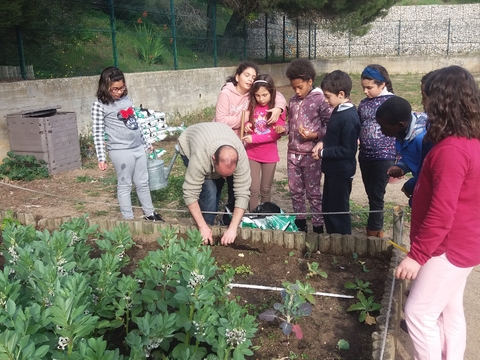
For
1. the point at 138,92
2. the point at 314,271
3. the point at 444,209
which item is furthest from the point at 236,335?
the point at 138,92

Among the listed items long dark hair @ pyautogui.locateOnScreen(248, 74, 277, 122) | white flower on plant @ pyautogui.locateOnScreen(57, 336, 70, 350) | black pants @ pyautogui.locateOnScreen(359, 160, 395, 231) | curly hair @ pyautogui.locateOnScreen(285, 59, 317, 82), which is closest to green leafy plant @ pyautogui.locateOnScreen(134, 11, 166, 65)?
long dark hair @ pyautogui.locateOnScreen(248, 74, 277, 122)

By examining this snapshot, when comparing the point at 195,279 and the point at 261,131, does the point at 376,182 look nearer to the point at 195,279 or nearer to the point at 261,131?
the point at 261,131

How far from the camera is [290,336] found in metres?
2.73

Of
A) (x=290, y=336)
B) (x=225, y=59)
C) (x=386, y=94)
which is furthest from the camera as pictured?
(x=225, y=59)

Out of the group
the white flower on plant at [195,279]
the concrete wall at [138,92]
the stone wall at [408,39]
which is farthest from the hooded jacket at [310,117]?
the stone wall at [408,39]

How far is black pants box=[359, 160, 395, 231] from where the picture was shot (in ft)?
13.4

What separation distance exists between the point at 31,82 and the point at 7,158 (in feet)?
4.56

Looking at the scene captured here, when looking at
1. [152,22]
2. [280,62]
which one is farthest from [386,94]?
[280,62]

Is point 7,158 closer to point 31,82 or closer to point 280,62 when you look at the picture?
point 31,82

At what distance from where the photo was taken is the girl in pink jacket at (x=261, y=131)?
14.6 feet

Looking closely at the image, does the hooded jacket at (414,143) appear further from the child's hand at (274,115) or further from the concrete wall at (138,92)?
the concrete wall at (138,92)

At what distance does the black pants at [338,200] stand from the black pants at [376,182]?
0.26 m

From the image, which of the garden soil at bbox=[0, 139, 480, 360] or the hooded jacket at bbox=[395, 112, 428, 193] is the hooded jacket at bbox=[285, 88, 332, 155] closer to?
the garden soil at bbox=[0, 139, 480, 360]

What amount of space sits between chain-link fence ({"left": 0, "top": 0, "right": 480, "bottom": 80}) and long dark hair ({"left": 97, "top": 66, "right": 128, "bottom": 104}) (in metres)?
4.29
